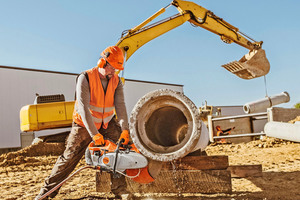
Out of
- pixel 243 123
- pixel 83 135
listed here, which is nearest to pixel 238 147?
pixel 243 123

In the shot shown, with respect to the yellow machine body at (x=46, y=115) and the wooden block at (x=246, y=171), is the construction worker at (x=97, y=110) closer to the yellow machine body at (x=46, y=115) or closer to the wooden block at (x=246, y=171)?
the wooden block at (x=246, y=171)

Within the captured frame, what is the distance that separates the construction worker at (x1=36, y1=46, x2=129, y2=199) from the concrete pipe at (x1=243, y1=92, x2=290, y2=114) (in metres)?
10.7

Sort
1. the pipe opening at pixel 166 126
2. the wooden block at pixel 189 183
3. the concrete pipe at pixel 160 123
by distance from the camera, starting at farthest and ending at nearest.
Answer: the wooden block at pixel 189 183
the pipe opening at pixel 166 126
the concrete pipe at pixel 160 123

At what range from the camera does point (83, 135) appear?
126 inches

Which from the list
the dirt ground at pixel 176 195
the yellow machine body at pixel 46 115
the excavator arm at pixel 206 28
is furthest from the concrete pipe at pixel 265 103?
the yellow machine body at pixel 46 115

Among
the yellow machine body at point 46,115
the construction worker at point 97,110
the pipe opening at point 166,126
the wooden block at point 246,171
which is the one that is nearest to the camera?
the pipe opening at point 166,126

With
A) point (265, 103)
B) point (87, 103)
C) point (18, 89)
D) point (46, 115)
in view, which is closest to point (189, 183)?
point (87, 103)

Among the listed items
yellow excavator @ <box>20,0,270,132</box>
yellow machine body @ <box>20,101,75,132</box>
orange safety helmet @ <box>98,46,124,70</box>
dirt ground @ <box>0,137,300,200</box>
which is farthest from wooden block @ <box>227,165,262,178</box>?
yellow machine body @ <box>20,101,75,132</box>

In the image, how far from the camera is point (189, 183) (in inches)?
129

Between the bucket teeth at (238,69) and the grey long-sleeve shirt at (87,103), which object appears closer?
the grey long-sleeve shirt at (87,103)

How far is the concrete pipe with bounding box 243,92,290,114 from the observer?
12648 millimetres

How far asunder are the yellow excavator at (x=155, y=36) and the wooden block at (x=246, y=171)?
16.0ft

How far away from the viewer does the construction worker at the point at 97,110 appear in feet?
9.53

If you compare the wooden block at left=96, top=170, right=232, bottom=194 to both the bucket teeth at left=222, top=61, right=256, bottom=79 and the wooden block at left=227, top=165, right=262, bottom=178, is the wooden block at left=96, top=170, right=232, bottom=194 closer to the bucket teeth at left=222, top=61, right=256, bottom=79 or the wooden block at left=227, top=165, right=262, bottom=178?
the wooden block at left=227, top=165, right=262, bottom=178
